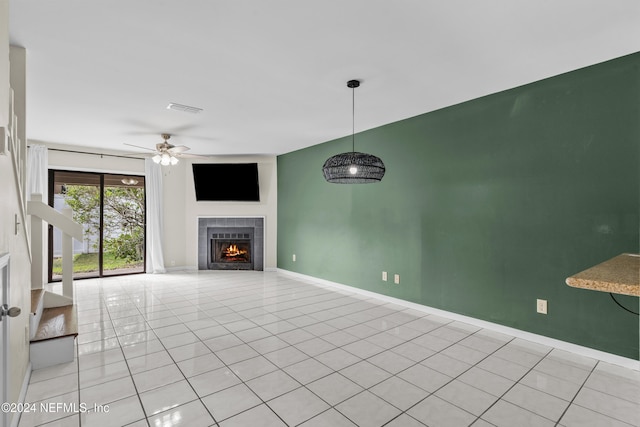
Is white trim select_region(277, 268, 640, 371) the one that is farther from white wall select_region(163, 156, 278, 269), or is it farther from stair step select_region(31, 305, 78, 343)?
stair step select_region(31, 305, 78, 343)

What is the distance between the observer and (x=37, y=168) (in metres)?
5.54

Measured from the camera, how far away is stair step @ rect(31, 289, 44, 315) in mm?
3033

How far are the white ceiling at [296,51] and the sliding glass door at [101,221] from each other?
217 centimetres

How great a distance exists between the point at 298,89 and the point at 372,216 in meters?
2.33

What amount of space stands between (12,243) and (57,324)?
145 centimetres

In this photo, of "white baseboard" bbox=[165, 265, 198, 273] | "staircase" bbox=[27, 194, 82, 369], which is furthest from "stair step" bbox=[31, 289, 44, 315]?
"white baseboard" bbox=[165, 265, 198, 273]

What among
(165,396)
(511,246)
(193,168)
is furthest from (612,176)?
(193,168)

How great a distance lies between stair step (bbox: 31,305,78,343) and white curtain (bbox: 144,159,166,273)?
319 centimetres

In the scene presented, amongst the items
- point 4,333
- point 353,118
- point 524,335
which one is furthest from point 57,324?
point 524,335

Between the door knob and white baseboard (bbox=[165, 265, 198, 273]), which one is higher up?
the door knob

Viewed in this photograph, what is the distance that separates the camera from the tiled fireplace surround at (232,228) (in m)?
7.20

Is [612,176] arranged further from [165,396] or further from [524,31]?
[165,396]

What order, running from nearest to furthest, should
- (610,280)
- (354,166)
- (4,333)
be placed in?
(610,280), (4,333), (354,166)

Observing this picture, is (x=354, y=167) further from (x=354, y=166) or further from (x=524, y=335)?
(x=524, y=335)
